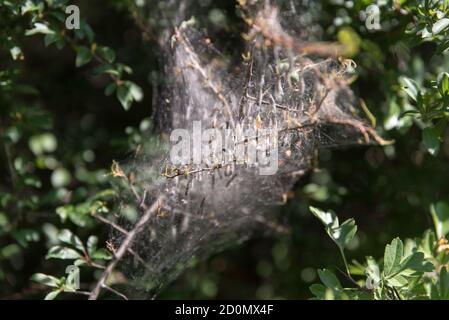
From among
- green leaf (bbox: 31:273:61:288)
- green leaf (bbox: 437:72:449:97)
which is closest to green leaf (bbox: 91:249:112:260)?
green leaf (bbox: 31:273:61:288)

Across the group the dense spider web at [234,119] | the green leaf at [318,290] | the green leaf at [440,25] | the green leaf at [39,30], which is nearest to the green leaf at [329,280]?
the green leaf at [318,290]

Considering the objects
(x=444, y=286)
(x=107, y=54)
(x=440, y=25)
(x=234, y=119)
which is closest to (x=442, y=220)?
(x=444, y=286)

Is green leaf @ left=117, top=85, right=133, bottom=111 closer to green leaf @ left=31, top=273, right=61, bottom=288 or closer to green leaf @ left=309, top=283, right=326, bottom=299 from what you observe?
green leaf @ left=31, top=273, right=61, bottom=288

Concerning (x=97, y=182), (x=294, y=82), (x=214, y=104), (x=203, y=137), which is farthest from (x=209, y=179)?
(x=97, y=182)

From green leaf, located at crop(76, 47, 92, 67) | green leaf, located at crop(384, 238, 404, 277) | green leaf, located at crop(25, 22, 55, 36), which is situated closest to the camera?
green leaf, located at crop(384, 238, 404, 277)

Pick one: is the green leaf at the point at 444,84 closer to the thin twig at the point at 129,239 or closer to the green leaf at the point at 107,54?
the thin twig at the point at 129,239

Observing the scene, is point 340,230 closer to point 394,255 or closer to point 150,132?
point 394,255
